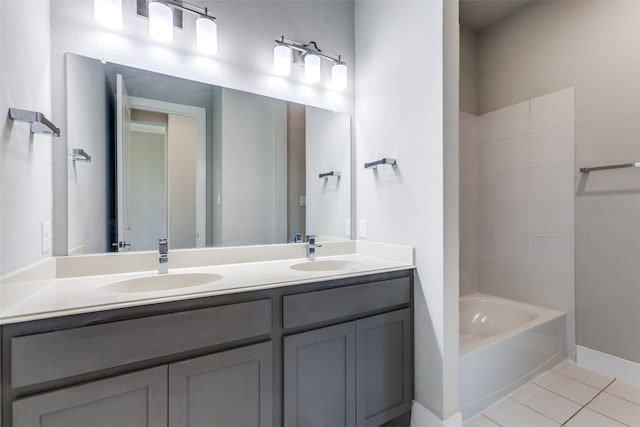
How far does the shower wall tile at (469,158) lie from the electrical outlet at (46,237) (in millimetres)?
2749

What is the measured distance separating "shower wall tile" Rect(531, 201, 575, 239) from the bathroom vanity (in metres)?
1.46

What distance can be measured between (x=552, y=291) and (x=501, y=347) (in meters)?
0.87

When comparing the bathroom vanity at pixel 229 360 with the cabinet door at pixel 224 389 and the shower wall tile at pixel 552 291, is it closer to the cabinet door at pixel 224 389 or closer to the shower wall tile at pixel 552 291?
the cabinet door at pixel 224 389

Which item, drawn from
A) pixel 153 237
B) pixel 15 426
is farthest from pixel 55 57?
pixel 15 426

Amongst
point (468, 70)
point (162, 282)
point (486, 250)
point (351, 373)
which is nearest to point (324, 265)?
point (351, 373)

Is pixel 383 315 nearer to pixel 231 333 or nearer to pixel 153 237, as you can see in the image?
pixel 231 333

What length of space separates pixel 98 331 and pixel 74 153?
0.84 meters

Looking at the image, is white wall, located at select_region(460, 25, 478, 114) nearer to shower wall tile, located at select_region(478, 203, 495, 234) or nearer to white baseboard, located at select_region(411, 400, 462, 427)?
shower wall tile, located at select_region(478, 203, 495, 234)

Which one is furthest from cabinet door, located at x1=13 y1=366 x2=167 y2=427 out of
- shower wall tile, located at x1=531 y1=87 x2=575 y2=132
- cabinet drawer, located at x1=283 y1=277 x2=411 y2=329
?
shower wall tile, located at x1=531 y1=87 x2=575 y2=132

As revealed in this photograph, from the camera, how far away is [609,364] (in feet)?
6.44

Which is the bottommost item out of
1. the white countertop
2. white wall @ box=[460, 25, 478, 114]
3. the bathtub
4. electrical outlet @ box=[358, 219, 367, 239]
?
the bathtub

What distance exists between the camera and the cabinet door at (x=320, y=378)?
1.19 metres

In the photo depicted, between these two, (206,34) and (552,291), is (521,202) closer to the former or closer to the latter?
(552,291)

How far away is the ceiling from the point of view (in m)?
2.33
